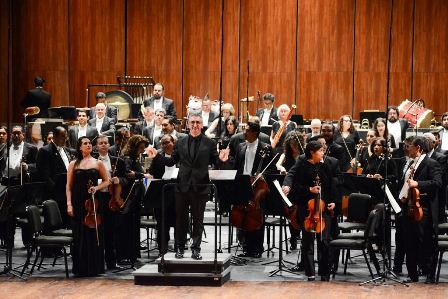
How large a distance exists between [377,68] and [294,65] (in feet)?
5.17

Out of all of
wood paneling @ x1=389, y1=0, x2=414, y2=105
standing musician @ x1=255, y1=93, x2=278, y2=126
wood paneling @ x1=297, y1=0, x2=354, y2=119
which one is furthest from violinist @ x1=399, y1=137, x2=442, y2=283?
wood paneling @ x1=297, y1=0, x2=354, y2=119

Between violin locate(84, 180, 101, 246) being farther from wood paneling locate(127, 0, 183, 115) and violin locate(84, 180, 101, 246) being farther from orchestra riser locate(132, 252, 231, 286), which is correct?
wood paneling locate(127, 0, 183, 115)

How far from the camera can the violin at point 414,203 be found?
24.3 feet

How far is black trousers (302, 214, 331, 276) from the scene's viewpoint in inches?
297

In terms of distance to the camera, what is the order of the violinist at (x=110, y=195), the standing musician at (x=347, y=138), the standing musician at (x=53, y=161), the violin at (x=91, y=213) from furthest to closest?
the standing musician at (x=347, y=138) → the standing musician at (x=53, y=161) → the violinist at (x=110, y=195) → the violin at (x=91, y=213)

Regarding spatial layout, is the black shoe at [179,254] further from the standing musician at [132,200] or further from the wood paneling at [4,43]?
the wood paneling at [4,43]

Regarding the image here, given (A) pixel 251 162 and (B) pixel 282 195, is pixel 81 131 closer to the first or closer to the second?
(A) pixel 251 162

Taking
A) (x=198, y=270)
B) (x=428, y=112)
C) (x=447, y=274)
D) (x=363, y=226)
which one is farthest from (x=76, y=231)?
(x=428, y=112)

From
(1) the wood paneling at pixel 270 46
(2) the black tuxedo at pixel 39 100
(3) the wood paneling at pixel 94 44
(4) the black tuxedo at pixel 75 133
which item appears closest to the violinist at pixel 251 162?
(4) the black tuxedo at pixel 75 133

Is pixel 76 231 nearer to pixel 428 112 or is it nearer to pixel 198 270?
pixel 198 270

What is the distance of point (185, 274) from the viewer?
295 inches

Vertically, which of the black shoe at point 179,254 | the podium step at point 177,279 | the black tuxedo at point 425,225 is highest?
the black tuxedo at point 425,225

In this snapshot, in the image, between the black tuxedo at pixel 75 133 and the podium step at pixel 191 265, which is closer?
the podium step at pixel 191 265

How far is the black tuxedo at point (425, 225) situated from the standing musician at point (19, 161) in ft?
14.4
